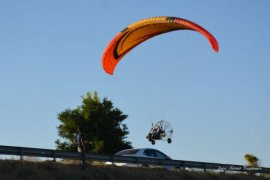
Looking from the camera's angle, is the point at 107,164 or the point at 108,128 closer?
the point at 107,164

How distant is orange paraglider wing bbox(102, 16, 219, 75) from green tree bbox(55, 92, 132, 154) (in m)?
19.1

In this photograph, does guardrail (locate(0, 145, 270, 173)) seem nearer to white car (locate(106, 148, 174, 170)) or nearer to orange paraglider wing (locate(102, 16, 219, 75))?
white car (locate(106, 148, 174, 170))

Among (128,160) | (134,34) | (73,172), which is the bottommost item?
(73,172)

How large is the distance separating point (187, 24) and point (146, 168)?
6.48 metres

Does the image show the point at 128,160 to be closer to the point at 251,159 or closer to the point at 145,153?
the point at 145,153

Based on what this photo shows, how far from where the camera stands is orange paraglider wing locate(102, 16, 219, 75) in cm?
3170

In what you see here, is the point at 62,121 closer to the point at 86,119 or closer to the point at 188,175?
the point at 86,119

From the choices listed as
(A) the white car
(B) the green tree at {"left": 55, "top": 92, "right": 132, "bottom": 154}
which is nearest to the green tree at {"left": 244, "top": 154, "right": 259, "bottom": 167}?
(B) the green tree at {"left": 55, "top": 92, "right": 132, "bottom": 154}

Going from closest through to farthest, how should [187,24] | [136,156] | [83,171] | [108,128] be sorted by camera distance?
1. [83,171]
2. [187,24]
3. [136,156]
4. [108,128]

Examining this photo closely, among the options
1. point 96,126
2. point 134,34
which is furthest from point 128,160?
point 96,126

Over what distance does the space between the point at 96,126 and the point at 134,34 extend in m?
22.4

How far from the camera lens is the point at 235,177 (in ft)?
113

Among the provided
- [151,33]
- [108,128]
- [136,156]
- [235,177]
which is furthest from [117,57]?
[108,128]

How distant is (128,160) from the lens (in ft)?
101
